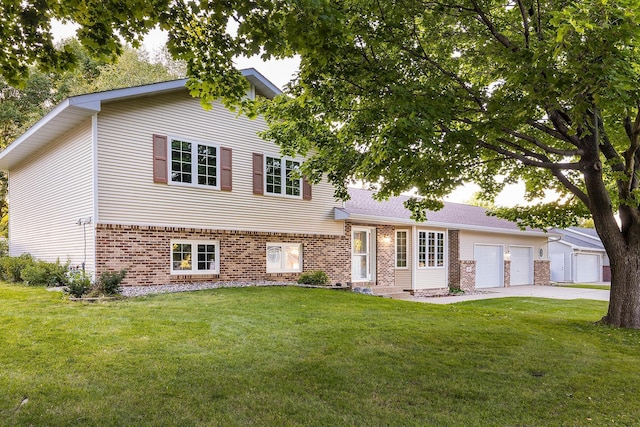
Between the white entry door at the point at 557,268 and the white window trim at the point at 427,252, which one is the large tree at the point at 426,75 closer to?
the white window trim at the point at 427,252

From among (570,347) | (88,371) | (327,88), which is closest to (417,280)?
(570,347)

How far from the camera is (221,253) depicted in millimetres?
12984

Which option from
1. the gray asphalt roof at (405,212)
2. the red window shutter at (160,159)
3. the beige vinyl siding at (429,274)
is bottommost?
the beige vinyl siding at (429,274)

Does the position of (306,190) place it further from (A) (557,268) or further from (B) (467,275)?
(A) (557,268)

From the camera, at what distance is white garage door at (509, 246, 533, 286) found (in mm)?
22156

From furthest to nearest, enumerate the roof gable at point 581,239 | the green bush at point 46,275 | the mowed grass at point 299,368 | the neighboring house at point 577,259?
the roof gable at point 581,239
the neighboring house at point 577,259
the green bush at point 46,275
the mowed grass at point 299,368

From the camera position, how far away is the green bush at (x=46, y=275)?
37.1 ft

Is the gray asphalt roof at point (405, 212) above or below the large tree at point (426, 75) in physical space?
below

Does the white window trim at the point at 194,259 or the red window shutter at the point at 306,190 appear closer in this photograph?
the white window trim at the point at 194,259

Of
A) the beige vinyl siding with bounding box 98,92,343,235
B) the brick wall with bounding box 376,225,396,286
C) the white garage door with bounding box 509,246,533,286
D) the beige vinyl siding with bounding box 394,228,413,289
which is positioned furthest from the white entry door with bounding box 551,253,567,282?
A: the beige vinyl siding with bounding box 98,92,343,235

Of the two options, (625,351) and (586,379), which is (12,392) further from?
(625,351)

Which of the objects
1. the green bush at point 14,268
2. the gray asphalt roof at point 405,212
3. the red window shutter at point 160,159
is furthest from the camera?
the gray asphalt roof at point 405,212

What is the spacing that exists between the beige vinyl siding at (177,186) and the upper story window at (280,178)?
0.79ft

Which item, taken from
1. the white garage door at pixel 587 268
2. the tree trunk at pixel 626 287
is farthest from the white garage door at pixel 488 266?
the tree trunk at pixel 626 287
